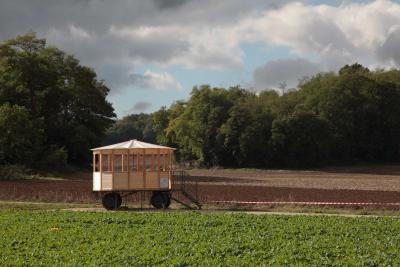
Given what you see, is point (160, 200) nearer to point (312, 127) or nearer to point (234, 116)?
point (312, 127)

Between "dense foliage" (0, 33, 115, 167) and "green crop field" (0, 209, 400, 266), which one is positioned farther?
"dense foliage" (0, 33, 115, 167)

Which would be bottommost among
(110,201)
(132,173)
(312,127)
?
(110,201)

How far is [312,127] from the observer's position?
109 metres

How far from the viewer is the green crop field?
1605cm

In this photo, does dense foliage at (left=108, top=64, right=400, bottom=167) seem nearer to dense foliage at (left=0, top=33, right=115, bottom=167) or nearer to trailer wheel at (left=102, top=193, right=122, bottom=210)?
dense foliage at (left=0, top=33, right=115, bottom=167)

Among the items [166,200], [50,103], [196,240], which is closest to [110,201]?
[166,200]

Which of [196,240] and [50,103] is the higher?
[50,103]

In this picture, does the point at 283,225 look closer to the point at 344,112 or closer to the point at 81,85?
the point at 81,85

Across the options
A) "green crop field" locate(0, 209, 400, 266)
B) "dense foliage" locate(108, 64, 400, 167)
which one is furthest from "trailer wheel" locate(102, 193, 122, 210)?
"dense foliage" locate(108, 64, 400, 167)

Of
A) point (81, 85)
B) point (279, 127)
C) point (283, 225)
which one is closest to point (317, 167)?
point (279, 127)

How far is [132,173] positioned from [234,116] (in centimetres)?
8345

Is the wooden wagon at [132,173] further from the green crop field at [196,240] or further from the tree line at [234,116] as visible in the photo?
the tree line at [234,116]

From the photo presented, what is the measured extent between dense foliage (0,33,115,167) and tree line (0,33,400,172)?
0.44ft

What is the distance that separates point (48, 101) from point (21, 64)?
243 inches
